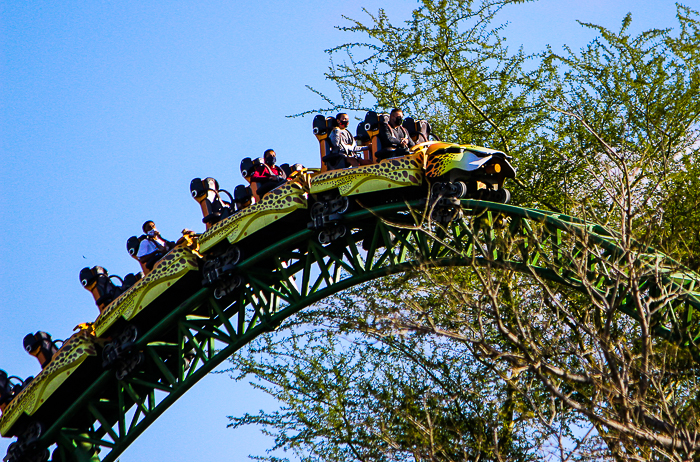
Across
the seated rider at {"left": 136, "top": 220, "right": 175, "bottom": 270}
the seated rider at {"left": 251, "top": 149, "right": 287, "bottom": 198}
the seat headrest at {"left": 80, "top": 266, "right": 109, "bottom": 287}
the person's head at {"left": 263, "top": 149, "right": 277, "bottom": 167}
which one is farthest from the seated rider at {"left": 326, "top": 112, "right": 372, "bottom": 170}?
the seat headrest at {"left": 80, "top": 266, "right": 109, "bottom": 287}

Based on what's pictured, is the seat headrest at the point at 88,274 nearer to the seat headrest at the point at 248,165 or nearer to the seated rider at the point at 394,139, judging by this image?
the seat headrest at the point at 248,165

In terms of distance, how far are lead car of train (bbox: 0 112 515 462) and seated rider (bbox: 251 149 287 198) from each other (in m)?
0.08

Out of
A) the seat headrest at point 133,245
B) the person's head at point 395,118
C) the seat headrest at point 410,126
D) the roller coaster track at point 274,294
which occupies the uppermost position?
the seat headrest at point 133,245

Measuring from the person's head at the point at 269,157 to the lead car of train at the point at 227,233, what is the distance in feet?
0.74

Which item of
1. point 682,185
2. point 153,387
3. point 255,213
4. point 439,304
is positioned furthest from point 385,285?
point 682,185

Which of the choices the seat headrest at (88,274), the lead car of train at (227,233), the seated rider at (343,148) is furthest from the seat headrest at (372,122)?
the seat headrest at (88,274)

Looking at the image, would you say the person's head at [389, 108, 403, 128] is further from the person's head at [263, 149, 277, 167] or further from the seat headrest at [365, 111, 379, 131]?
the person's head at [263, 149, 277, 167]

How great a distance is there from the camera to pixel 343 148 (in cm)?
1115

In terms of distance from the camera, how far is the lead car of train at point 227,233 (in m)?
10.2

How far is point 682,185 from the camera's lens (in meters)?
12.4

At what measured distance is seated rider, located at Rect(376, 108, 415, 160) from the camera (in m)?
10.7

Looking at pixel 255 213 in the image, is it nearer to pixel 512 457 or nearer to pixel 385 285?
pixel 385 285

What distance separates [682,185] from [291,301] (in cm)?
547

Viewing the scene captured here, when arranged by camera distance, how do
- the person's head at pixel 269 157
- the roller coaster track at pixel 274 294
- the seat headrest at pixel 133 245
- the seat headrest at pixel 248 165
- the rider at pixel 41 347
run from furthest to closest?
1. the rider at pixel 41 347
2. the seat headrest at pixel 133 245
3. the person's head at pixel 269 157
4. the seat headrest at pixel 248 165
5. the roller coaster track at pixel 274 294
